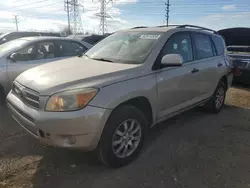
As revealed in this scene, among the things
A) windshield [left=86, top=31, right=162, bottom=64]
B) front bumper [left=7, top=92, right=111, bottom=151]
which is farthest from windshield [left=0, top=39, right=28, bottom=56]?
front bumper [left=7, top=92, right=111, bottom=151]

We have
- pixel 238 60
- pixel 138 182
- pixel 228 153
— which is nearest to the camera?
pixel 138 182

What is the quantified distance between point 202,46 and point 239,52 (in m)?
4.56

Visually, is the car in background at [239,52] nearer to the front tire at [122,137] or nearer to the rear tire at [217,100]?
the rear tire at [217,100]

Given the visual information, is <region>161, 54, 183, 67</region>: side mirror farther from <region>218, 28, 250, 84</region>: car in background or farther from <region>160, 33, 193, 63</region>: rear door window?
<region>218, 28, 250, 84</region>: car in background

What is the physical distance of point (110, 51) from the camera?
3912 millimetres

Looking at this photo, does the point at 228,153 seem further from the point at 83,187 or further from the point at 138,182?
the point at 83,187

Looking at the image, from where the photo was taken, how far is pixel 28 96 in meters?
2.97

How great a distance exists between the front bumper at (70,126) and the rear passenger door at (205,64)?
2194 mm

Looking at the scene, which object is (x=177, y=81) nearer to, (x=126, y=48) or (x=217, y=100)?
(x=126, y=48)

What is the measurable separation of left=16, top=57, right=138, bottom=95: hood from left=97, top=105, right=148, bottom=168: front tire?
400 millimetres

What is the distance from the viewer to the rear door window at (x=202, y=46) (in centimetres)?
441

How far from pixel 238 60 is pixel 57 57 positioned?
5.37 meters

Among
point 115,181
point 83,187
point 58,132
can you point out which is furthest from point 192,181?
point 58,132

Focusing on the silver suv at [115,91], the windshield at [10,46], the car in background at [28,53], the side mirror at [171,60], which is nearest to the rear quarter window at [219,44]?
the silver suv at [115,91]
